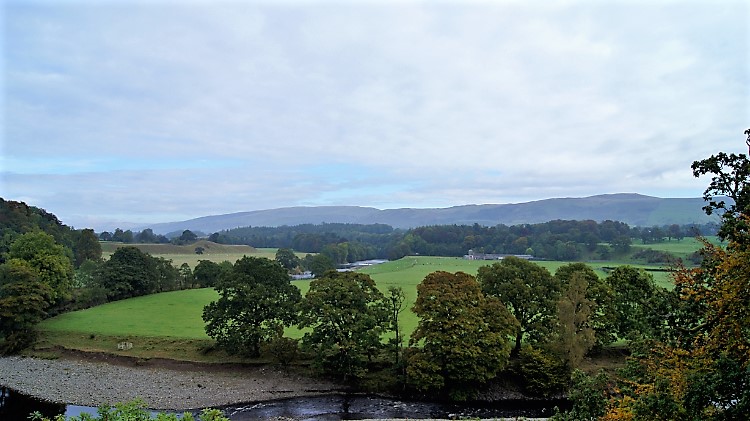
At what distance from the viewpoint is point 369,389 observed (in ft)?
97.3

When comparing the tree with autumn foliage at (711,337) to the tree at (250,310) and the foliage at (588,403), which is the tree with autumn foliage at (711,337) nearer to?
the foliage at (588,403)

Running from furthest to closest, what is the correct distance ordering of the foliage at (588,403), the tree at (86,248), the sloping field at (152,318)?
the tree at (86,248) → the sloping field at (152,318) → the foliage at (588,403)

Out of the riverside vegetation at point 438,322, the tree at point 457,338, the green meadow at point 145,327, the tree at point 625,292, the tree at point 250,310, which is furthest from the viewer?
the green meadow at point 145,327

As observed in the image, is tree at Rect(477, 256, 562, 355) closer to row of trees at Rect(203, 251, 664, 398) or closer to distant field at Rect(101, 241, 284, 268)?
row of trees at Rect(203, 251, 664, 398)

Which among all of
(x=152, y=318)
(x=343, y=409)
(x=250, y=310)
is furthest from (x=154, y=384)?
(x=152, y=318)

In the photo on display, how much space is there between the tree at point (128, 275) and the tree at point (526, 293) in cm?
4348

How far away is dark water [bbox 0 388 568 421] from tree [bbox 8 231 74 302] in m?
19.8

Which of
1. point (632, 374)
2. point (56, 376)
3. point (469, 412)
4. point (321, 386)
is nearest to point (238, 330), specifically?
point (321, 386)

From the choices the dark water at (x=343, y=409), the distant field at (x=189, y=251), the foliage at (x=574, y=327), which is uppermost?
the distant field at (x=189, y=251)

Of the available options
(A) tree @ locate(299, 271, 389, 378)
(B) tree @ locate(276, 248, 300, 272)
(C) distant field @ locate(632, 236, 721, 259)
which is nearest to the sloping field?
(A) tree @ locate(299, 271, 389, 378)

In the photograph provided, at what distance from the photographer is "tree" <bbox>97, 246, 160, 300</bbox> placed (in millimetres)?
54250

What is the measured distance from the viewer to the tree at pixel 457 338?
2762 centimetres

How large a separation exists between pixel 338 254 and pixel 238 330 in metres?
84.2

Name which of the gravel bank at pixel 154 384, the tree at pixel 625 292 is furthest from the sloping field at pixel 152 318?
the tree at pixel 625 292
